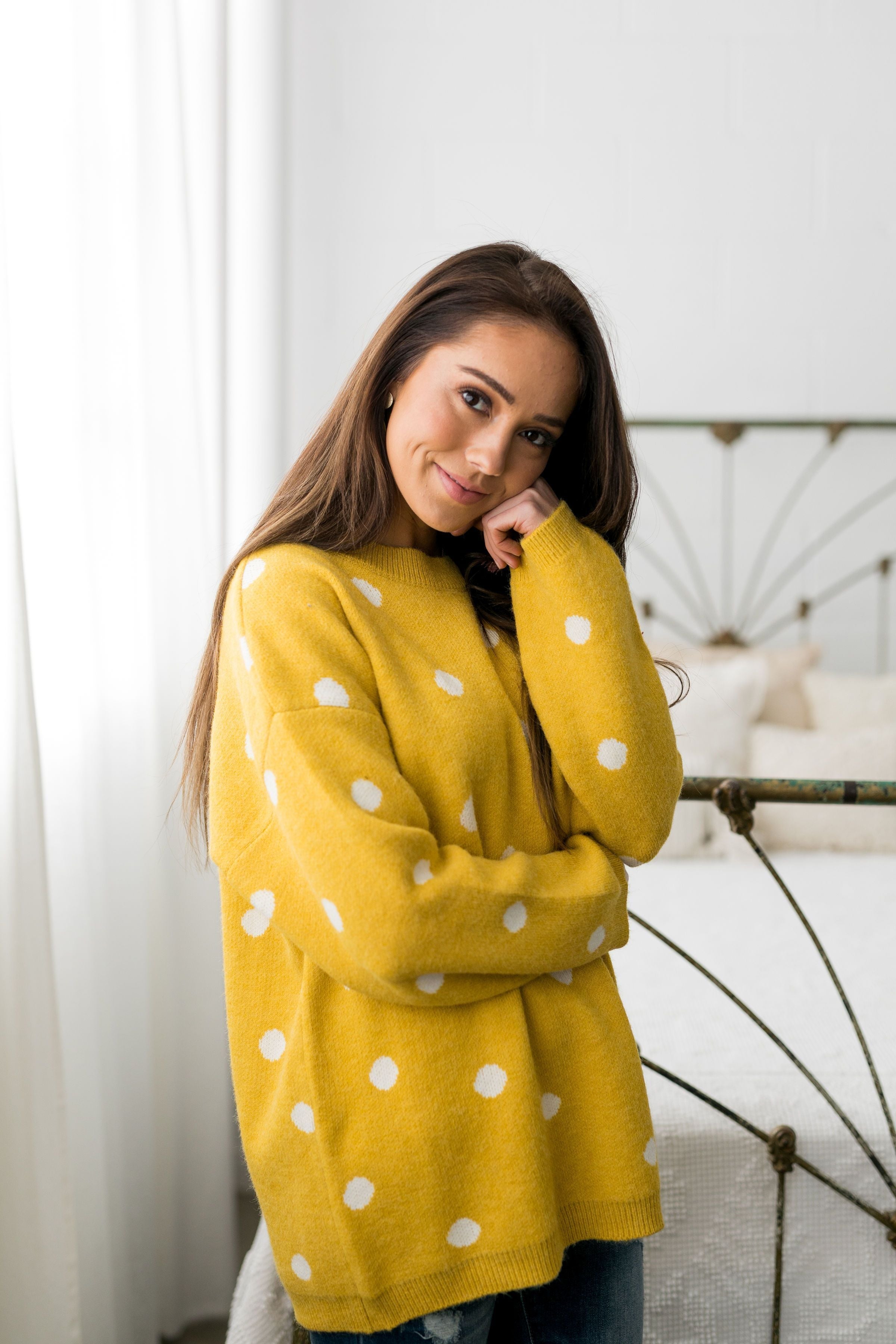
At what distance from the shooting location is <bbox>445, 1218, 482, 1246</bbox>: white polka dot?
0.76m

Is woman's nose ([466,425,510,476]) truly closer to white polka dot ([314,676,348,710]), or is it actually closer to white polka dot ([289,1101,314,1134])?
white polka dot ([314,676,348,710])

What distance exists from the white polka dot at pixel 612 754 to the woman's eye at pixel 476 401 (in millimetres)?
284

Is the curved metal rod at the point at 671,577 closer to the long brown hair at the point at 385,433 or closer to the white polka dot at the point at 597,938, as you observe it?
the long brown hair at the point at 385,433

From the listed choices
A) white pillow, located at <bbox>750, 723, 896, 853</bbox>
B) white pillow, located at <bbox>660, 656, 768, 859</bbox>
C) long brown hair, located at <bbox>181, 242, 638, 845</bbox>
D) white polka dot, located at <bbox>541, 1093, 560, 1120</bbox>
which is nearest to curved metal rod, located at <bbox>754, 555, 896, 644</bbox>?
white pillow, located at <bbox>660, 656, 768, 859</bbox>

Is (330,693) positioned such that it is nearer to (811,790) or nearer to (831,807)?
(811,790)

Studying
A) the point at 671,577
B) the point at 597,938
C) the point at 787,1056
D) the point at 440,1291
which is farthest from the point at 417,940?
the point at 671,577

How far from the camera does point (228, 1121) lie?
1728 millimetres

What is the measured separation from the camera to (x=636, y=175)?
2.45 metres

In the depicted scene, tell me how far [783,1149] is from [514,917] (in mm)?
596

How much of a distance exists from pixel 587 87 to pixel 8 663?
208cm

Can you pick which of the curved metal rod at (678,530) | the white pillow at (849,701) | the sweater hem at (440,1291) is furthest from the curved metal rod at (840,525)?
the sweater hem at (440,1291)

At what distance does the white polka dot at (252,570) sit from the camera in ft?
2.65

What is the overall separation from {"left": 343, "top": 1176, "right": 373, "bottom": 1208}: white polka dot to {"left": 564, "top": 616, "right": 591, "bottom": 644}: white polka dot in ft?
1.43

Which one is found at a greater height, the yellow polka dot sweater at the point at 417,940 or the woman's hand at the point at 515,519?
the woman's hand at the point at 515,519
